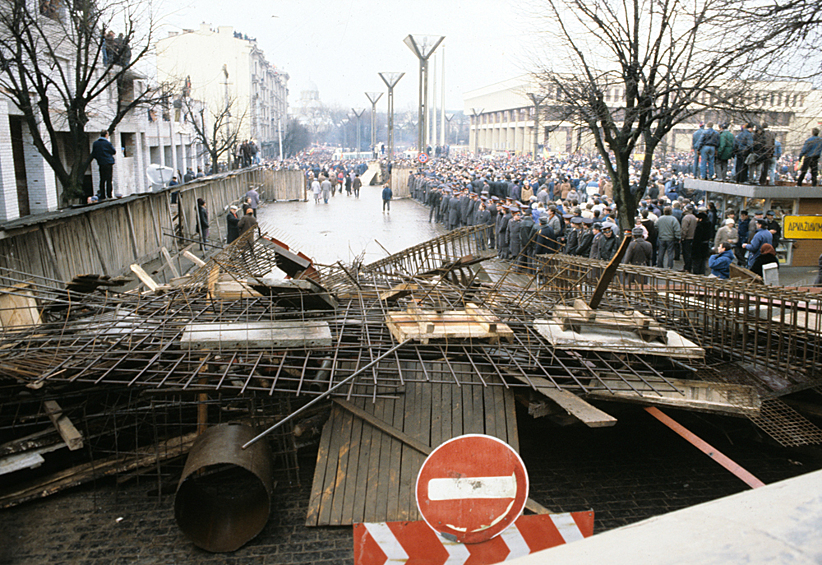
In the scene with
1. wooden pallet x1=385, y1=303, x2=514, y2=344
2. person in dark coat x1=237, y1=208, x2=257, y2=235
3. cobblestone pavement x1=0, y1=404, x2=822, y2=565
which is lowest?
cobblestone pavement x1=0, y1=404, x2=822, y2=565

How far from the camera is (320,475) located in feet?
19.1

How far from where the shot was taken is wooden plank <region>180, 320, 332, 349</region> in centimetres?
607

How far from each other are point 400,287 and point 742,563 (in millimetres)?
7249

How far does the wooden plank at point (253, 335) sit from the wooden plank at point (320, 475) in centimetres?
74

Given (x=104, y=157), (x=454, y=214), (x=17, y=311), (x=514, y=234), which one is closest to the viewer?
(x=17, y=311)

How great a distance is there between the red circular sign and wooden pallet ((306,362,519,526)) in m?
2.29

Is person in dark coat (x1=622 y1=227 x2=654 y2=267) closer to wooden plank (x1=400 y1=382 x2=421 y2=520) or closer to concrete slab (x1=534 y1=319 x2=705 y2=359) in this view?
concrete slab (x1=534 y1=319 x2=705 y2=359)

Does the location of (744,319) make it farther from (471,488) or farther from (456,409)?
(471,488)

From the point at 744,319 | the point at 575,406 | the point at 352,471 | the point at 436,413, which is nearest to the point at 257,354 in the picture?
the point at 352,471

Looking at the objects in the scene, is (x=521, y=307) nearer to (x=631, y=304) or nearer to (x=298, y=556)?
(x=631, y=304)

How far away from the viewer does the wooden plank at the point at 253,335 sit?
6070 millimetres

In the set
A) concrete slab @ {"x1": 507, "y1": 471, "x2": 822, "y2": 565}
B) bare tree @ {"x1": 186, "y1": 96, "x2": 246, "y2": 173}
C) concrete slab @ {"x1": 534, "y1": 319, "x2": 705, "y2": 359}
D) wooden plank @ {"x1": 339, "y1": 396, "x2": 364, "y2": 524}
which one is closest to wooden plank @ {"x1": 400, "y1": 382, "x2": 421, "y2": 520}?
wooden plank @ {"x1": 339, "y1": 396, "x2": 364, "y2": 524}

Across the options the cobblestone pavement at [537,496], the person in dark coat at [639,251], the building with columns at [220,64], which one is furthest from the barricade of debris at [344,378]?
the building with columns at [220,64]

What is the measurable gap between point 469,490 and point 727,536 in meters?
2.22
